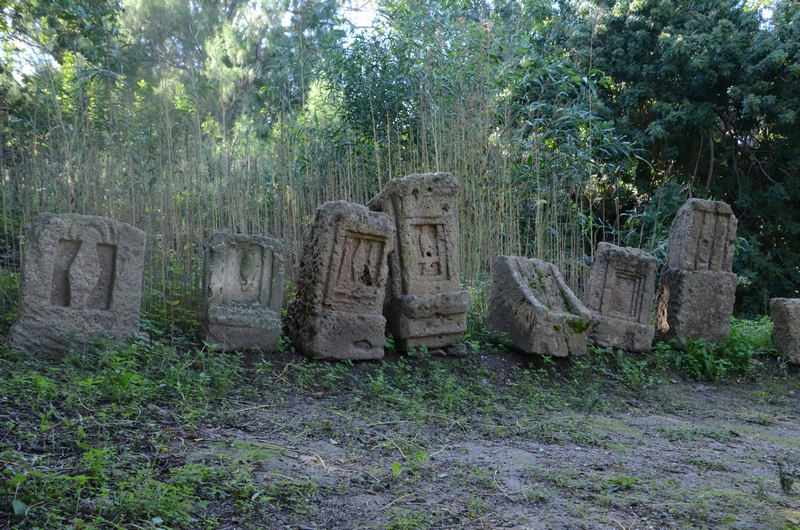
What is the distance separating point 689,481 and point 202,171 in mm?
3480

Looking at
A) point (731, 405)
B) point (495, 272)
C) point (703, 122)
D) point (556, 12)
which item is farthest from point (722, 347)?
point (556, 12)

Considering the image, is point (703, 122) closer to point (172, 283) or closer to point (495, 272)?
point (495, 272)

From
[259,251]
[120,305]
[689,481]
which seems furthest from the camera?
[259,251]

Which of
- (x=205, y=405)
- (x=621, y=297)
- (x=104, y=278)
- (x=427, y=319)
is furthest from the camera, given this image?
(x=621, y=297)

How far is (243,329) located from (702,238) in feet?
11.9

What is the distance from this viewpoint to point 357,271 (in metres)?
4.32

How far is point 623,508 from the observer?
229 centimetres

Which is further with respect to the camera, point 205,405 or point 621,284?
point 621,284

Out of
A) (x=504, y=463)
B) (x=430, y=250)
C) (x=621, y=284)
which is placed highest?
(x=430, y=250)

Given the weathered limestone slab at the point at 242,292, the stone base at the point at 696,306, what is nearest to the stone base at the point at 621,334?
the stone base at the point at 696,306

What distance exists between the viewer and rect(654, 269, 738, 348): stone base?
5.57 m

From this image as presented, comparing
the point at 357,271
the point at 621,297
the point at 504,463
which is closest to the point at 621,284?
the point at 621,297

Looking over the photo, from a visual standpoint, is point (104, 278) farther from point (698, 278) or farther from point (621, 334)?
point (698, 278)

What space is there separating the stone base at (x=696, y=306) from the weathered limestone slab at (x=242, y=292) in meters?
3.09
